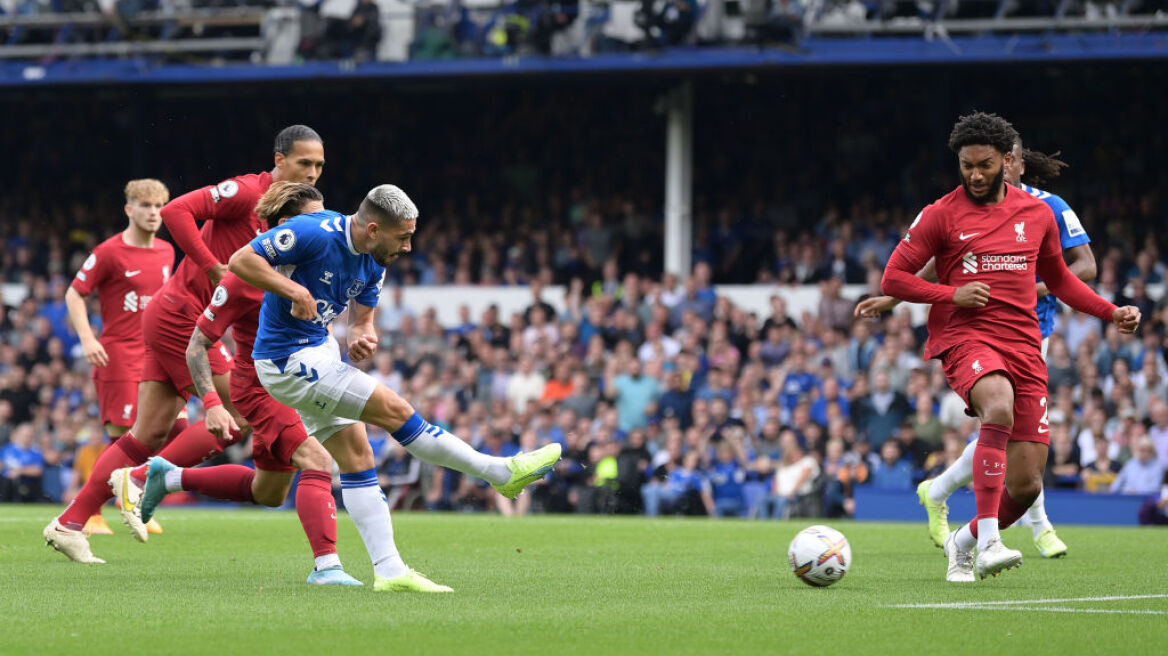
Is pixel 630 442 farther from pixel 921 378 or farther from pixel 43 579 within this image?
pixel 43 579

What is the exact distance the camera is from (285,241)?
24.2 ft

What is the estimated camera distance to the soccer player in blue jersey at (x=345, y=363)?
7.32m

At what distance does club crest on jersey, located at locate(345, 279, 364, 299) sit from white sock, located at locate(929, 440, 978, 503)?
3923 mm

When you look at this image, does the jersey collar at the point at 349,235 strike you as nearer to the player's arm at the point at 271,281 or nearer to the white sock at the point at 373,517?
the player's arm at the point at 271,281

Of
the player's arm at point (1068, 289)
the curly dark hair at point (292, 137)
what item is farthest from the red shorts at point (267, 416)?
the player's arm at point (1068, 289)

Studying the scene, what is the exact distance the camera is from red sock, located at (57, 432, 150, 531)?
936 cm

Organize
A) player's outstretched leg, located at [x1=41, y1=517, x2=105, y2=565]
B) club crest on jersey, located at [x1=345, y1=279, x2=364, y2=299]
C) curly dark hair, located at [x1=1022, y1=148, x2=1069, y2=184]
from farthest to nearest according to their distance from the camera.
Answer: curly dark hair, located at [x1=1022, y1=148, x2=1069, y2=184] → player's outstretched leg, located at [x1=41, y1=517, x2=105, y2=565] → club crest on jersey, located at [x1=345, y1=279, x2=364, y2=299]

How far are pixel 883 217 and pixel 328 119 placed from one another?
10.6 meters

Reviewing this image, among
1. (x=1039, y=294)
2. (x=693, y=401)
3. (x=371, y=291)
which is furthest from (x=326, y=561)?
(x=693, y=401)

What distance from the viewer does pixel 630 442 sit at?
61.7 ft

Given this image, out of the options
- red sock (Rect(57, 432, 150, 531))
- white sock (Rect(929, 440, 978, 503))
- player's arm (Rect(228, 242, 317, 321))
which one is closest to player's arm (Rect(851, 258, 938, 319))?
white sock (Rect(929, 440, 978, 503))

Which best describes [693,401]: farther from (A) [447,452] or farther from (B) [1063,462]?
(A) [447,452]

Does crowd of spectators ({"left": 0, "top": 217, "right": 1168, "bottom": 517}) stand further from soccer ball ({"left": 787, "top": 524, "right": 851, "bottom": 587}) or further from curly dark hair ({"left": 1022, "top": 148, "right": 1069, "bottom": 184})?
soccer ball ({"left": 787, "top": 524, "right": 851, "bottom": 587})

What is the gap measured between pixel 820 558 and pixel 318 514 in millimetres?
2435
